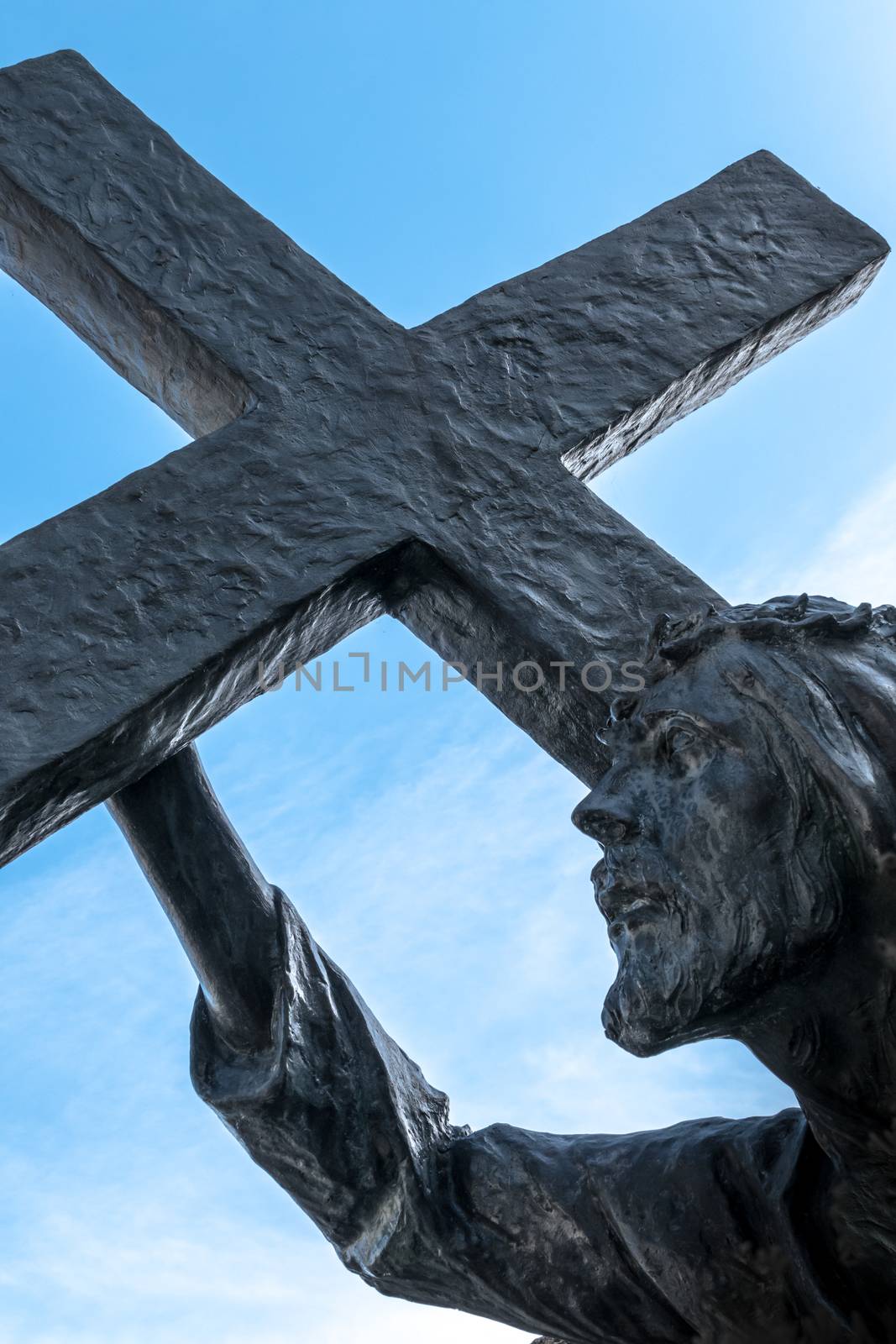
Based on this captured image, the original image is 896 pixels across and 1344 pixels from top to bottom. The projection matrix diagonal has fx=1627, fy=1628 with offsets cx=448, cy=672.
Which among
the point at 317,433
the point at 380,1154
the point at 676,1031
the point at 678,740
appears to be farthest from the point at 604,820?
the point at 317,433

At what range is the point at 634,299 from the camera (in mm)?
2826

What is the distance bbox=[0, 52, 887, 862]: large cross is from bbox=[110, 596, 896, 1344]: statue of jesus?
0.25 meters

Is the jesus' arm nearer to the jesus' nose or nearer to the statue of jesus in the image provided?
the statue of jesus

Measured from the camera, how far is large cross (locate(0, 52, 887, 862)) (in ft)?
7.45

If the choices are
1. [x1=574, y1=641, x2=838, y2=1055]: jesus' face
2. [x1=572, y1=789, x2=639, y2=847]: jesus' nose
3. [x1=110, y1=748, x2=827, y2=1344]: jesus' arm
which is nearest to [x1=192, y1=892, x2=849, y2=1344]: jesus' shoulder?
[x1=110, y1=748, x2=827, y2=1344]: jesus' arm

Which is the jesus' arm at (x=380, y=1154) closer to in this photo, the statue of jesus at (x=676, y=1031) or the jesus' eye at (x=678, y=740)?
the statue of jesus at (x=676, y=1031)

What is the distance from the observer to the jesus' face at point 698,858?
1925 millimetres

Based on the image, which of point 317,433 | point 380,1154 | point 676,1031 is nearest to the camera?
point 676,1031

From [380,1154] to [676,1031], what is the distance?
58 centimetres

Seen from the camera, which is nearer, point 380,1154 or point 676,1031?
point 676,1031

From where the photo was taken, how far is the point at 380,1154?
233cm

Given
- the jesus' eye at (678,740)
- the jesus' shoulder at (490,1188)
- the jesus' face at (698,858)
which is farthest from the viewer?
the jesus' shoulder at (490,1188)

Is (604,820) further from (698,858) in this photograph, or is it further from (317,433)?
(317,433)

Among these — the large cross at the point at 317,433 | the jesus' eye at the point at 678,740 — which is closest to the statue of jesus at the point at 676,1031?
the jesus' eye at the point at 678,740
